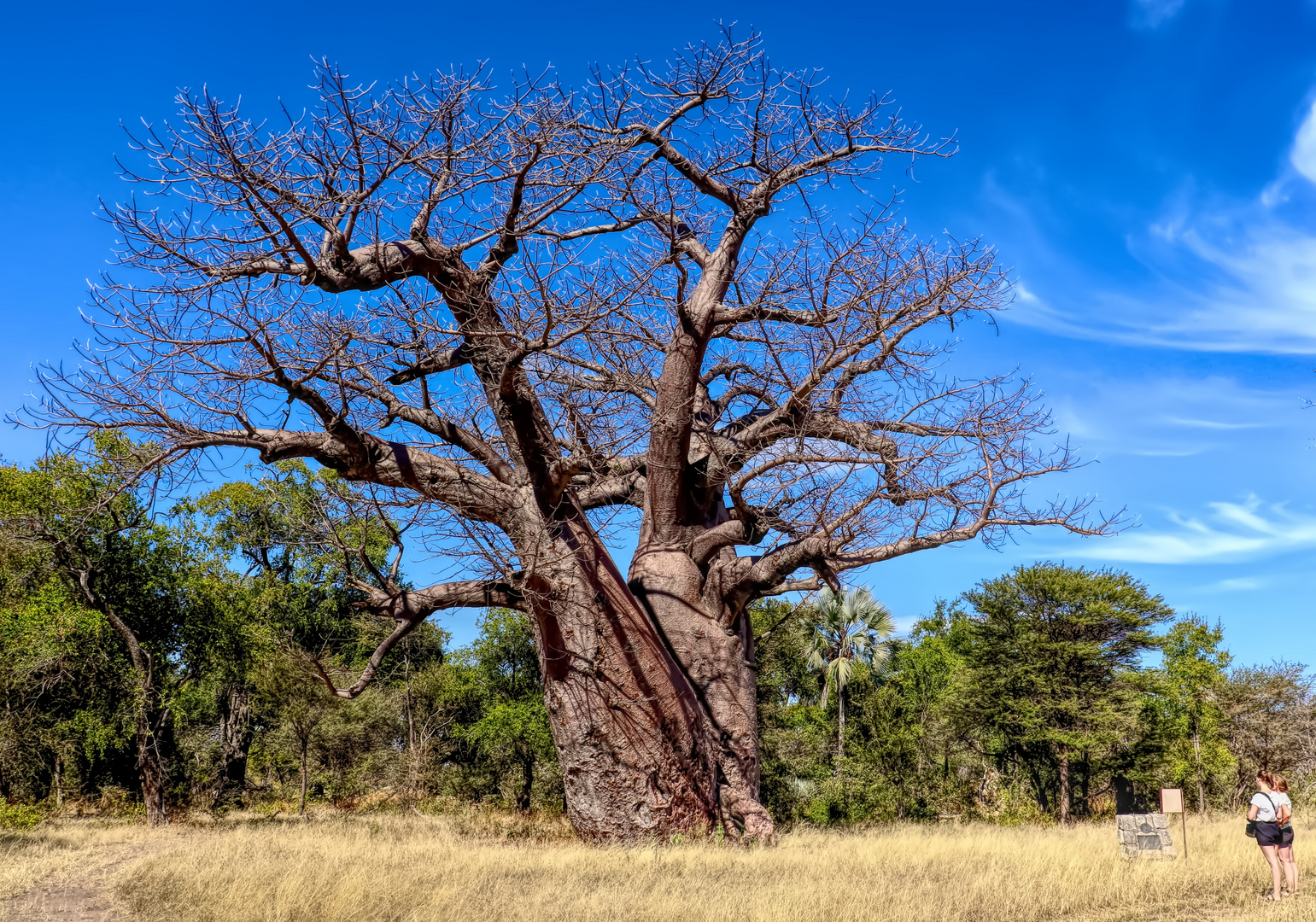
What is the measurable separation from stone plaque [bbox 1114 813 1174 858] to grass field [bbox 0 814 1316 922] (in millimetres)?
201

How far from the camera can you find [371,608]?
897cm

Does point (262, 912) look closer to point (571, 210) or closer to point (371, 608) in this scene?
point (371, 608)

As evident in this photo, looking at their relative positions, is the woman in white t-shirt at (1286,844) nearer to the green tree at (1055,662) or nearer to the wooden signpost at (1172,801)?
the wooden signpost at (1172,801)

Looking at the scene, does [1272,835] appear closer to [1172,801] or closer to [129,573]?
[1172,801]

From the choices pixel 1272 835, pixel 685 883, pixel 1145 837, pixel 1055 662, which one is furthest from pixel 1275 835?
pixel 1055 662

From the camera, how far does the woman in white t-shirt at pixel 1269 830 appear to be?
6.69 metres

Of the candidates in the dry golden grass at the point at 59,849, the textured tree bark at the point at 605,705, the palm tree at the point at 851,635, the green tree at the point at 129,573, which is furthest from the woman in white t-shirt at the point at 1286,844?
the palm tree at the point at 851,635

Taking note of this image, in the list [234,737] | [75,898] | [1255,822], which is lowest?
[75,898]

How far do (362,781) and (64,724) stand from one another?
6.56 metres

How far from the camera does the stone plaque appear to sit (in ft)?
27.2

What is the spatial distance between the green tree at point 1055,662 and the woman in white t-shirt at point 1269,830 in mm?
9658

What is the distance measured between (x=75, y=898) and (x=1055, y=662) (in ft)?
49.4

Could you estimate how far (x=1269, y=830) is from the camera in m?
6.83

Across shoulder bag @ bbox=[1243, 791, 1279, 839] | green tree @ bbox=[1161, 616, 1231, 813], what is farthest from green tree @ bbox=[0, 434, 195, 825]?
green tree @ bbox=[1161, 616, 1231, 813]
